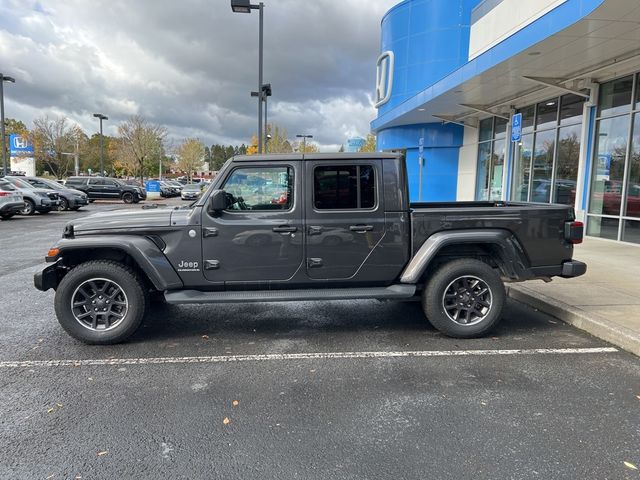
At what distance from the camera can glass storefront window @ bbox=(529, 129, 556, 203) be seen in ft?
45.6

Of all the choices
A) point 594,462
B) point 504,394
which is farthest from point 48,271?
point 594,462

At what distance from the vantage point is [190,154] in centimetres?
7762

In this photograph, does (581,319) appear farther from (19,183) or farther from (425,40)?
(19,183)

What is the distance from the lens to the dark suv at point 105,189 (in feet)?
98.2

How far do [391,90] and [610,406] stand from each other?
859 inches

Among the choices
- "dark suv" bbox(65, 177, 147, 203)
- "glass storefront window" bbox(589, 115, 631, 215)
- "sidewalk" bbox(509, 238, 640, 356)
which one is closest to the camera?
"sidewalk" bbox(509, 238, 640, 356)

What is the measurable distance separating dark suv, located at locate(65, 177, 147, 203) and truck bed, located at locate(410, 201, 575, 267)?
94.3 feet

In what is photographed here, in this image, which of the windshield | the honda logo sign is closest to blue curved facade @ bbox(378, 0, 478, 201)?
the honda logo sign

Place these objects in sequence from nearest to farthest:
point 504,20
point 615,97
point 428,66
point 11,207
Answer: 1. point 615,97
2. point 504,20
3. point 11,207
4. point 428,66

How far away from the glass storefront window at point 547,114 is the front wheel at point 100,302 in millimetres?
13244

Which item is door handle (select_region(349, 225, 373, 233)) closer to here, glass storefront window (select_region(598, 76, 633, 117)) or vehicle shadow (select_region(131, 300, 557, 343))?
vehicle shadow (select_region(131, 300, 557, 343))

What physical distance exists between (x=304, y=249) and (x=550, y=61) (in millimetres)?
9060

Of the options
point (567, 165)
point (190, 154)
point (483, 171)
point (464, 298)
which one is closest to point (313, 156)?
point (464, 298)

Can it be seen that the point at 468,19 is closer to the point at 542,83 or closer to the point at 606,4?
the point at 542,83
